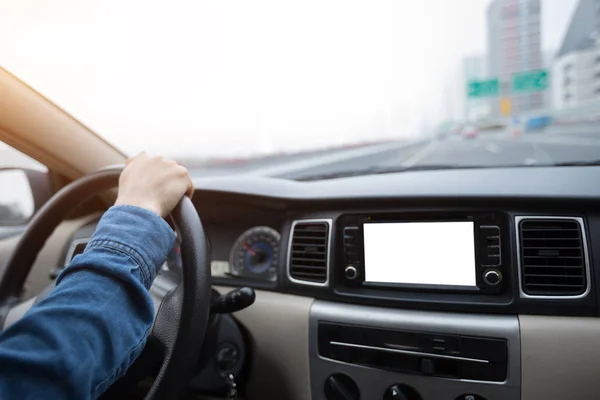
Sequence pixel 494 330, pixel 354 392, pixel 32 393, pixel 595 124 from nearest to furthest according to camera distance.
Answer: pixel 32 393, pixel 494 330, pixel 354 392, pixel 595 124

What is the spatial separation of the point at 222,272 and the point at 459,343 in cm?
125

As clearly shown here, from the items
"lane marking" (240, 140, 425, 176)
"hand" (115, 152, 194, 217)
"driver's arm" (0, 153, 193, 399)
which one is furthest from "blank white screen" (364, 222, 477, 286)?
"driver's arm" (0, 153, 193, 399)

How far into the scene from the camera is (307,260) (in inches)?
94.1

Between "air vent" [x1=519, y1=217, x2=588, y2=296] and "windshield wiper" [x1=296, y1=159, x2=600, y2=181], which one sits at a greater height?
"windshield wiper" [x1=296, y1=159, x2=600, y2=181]

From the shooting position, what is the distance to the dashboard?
6.36 ft

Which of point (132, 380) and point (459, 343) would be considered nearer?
point (132, 380)

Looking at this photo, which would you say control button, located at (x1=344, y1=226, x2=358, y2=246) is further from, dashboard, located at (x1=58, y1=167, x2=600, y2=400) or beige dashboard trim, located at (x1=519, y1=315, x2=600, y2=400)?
beige dashboard trim, located at (x1=519, y1=315, x2=600, y2=400)

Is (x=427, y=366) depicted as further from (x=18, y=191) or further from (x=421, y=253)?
(x=18, y=191)

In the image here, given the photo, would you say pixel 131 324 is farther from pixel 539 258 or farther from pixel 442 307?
pixel 539 258

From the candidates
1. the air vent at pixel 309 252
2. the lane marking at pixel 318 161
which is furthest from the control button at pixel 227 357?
the lane marking at pixel 318 161

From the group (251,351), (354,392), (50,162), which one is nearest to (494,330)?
(354,392)

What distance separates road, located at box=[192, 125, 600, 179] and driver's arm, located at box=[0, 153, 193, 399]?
1719 millimetres

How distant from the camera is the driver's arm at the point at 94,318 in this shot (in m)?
0.86

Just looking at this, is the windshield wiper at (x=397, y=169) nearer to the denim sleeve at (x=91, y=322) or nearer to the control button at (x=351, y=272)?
the control button at (x=351, y=272)
